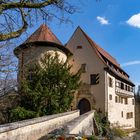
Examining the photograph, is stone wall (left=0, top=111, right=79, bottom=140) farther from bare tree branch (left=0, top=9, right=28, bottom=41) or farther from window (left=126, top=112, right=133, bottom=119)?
window (left=126, top=112, right=133, bottom=119)

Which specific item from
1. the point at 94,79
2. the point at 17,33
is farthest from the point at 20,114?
the point at 17,33

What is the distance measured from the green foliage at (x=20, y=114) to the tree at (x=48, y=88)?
0.70 meters

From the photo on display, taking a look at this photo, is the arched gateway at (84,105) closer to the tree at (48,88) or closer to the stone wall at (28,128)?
the tree at (48,88)

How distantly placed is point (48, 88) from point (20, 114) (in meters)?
4.14

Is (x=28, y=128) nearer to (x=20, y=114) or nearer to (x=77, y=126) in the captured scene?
(x=77, y=126)

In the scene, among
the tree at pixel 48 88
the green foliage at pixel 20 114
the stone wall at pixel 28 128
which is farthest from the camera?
the tree at pixel 48 88

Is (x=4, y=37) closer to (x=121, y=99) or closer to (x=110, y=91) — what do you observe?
(x=110, y=91)

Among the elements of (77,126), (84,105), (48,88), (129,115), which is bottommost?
(77,126)

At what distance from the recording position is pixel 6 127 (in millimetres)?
8914

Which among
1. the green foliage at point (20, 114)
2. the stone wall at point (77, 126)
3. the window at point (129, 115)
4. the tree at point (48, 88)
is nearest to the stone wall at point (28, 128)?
the stone wall at point (77, 126)

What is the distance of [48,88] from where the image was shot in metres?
28.6

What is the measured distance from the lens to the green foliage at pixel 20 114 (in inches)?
996

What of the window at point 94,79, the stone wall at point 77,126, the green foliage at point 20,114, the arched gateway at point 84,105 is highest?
the window at point 94,79

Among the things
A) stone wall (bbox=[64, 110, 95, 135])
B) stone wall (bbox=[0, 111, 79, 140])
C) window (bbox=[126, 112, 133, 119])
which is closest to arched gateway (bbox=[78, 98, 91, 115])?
window (bbox=[126, 112, 133, 119])
